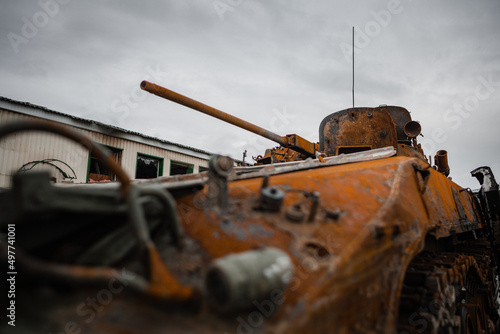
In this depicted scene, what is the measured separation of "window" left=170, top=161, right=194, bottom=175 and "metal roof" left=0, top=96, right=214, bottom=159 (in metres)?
0.53

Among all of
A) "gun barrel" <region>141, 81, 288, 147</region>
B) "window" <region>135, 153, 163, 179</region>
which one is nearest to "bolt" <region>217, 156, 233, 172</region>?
"gun barrel" <region>141, 81, 288, 147</region>

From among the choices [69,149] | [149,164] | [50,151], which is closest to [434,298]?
[50,151]

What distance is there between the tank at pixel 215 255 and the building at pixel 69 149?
7405 millimetres

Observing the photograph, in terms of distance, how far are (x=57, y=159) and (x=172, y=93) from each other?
779 cm

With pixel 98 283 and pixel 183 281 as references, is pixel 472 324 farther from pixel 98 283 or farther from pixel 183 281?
pixel 98 283

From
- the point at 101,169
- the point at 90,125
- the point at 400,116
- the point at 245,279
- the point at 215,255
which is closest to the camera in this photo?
the point at 245,279

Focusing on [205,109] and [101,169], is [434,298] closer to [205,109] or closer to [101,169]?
[205,109]

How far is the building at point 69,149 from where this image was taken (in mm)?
9828

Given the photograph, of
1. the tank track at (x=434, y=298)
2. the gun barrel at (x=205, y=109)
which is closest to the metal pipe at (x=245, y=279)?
the tank track at (x=434, y=298)

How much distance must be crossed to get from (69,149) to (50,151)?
23.8 inches

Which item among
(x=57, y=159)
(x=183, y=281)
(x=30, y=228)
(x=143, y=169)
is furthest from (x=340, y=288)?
(x=143, y=169)

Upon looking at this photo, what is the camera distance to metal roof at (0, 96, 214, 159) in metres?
9.95

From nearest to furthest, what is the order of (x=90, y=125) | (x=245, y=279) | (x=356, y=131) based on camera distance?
(x=245, y=279) → (x=356, y=131) → (x=90, y=125)

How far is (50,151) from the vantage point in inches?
420
